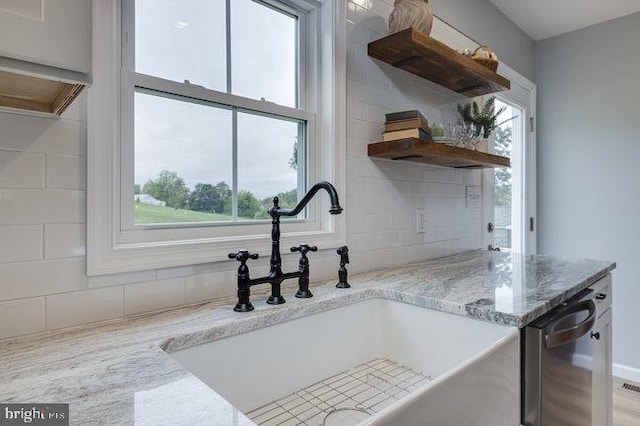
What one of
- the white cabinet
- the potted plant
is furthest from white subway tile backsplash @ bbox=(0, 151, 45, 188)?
the potted plant

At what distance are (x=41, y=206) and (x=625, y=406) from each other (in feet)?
10.4

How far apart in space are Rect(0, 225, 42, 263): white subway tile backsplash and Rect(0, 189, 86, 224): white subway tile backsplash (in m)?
0.02

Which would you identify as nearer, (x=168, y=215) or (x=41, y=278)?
(x=41, y=278)

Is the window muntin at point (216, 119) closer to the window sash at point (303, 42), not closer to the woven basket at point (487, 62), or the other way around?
the window sash at point (303, 42)

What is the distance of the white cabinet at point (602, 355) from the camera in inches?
54.9

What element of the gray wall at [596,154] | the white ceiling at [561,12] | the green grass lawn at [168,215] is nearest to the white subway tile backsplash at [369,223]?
the green grass lawn at [168,215]

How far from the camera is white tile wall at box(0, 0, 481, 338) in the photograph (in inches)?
30.8

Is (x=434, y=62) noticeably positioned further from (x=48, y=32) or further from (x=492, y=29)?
(x=48, y=32)

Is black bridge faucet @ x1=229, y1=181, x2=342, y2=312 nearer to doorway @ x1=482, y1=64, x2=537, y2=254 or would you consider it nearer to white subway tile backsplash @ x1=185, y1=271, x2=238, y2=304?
white subway tile backsplash @ x1=185, y1=271, x2=238, y2=304

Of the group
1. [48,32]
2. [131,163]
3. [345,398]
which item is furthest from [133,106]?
[345,398]

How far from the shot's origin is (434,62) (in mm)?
1652

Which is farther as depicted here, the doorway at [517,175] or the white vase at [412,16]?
the doorway at [517,175]

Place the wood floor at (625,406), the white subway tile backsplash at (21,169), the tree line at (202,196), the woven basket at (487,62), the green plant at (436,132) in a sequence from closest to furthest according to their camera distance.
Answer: the white subway tile backsplash at (21,169), the tree line at (202,196), the green plant at (436,132), the woven basket at (487,62), the wood floor at (625,406)

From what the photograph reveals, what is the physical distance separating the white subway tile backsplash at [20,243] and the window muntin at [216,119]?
0.22m
